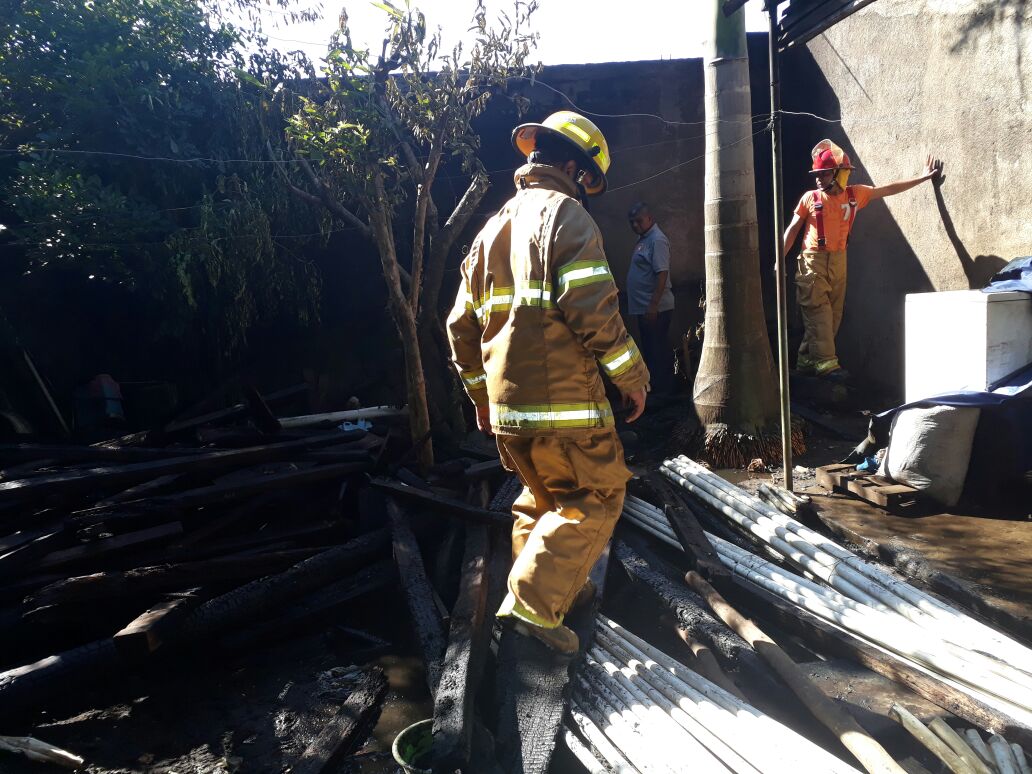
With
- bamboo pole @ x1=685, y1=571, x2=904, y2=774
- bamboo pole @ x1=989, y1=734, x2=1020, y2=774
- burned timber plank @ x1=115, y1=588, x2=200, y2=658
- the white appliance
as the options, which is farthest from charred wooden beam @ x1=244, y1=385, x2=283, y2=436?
bamboo pole @ x1=989, y1=734, x2=1020, y2=774

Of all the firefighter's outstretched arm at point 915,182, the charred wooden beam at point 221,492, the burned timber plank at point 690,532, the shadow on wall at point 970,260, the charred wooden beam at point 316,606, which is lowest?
the charred wooden beam at point 316,606

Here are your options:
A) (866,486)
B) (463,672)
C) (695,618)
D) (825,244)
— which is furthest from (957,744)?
(825,244)

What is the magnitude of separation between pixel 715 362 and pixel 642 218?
2.03 m

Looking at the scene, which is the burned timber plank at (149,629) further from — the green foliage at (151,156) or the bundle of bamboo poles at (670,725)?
the green foliage at (151,156)

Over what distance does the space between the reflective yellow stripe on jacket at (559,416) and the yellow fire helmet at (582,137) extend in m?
1.09

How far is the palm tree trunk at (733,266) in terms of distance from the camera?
617 centimetres

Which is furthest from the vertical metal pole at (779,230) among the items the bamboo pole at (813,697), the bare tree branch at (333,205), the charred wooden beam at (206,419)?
the charred wooden beam at (206,419)

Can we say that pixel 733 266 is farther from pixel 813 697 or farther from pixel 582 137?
pixel 813 697

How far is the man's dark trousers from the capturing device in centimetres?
785

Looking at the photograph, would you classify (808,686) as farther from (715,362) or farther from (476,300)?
(715,362)

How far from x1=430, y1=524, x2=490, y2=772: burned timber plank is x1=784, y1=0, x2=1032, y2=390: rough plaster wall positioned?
4.80 metres

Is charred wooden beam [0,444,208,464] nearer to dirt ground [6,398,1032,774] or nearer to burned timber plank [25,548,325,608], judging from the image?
burned timber plank [25,548,325,608]

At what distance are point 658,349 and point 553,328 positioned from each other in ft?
16.6

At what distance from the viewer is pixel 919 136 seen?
6.44 m
